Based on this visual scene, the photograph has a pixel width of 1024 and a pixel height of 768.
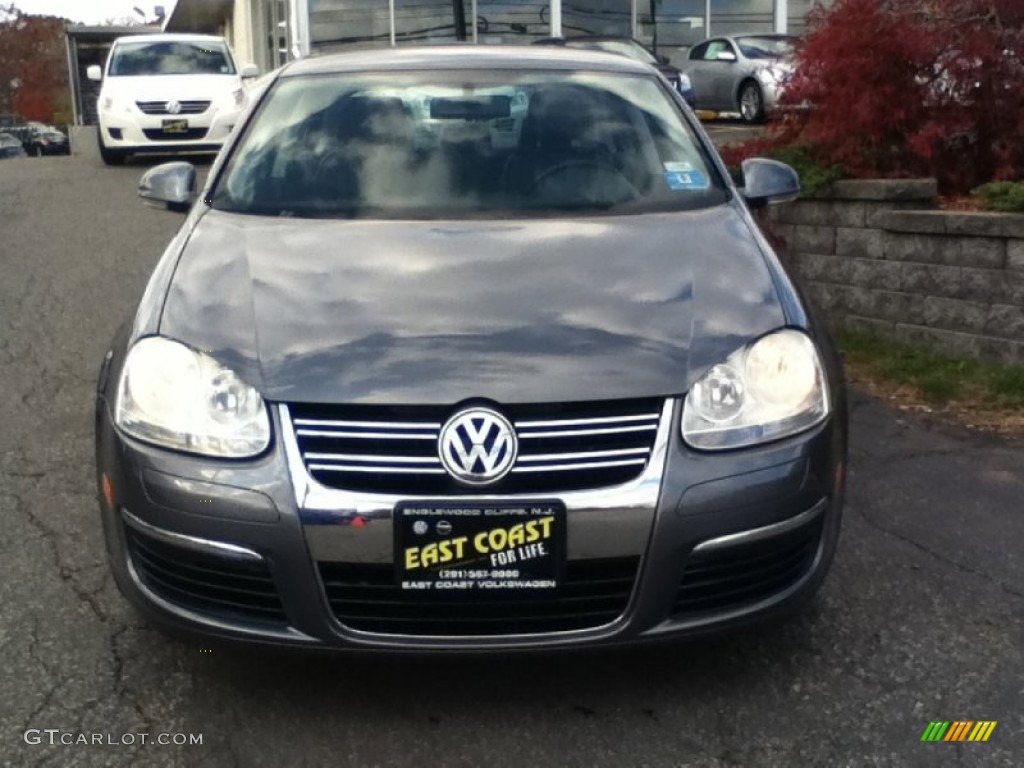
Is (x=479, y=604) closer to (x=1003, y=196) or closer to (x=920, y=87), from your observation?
(x=1003, y=196)

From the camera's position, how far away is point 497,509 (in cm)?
290

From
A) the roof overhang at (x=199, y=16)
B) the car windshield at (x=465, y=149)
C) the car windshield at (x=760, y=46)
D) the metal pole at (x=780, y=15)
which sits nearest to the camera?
the car windshield at (x=465, y=149)

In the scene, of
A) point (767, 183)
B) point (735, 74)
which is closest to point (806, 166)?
point (767, 183)

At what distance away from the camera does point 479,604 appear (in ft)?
9.77

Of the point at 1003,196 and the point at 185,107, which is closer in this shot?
the point at 1003,196

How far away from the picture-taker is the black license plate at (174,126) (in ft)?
50.2

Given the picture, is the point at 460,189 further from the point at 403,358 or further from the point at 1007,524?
the point at 1007,524

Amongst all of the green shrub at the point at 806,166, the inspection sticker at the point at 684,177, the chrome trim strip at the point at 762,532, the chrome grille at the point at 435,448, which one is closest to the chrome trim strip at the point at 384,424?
the chrome grille at the point at 435,448

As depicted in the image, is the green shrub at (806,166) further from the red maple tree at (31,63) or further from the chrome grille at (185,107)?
the red maple tree at (31,63)

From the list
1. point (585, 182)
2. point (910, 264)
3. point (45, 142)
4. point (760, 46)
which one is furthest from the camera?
point (45, 142)

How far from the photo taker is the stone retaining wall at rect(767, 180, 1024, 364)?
605cm

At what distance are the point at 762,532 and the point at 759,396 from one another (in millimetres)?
316

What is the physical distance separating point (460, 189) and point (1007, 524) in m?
2.11

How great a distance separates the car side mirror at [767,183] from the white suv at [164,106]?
11.2 m
